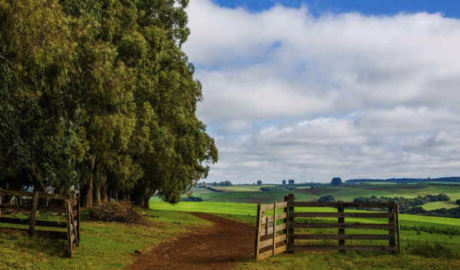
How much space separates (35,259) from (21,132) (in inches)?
306

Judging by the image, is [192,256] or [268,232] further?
[192,256]

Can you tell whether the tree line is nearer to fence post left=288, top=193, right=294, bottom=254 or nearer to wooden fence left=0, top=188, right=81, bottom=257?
wooden fence left=0, top=188, right=81, bottom=257

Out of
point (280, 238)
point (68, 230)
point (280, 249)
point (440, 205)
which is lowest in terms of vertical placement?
point (440, 205)

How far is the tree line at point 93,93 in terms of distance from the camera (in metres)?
14.9

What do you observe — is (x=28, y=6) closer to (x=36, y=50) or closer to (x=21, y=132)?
(x=36, y=50)

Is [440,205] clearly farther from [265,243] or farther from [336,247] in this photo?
[265,243]

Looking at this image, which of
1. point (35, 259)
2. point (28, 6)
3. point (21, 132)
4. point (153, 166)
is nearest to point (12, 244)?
point (35, 259)

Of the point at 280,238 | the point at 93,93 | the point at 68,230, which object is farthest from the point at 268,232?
the point at 93,93

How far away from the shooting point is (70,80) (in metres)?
17.5

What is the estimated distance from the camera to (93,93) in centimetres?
1797

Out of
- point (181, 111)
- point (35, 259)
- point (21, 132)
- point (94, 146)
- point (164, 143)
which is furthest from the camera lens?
point (181, 111)

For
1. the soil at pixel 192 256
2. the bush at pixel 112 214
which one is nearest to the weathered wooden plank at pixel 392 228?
the soil at pixel 192 256

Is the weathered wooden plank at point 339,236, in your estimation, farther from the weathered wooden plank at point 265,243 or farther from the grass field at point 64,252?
the grass field at point 64,252

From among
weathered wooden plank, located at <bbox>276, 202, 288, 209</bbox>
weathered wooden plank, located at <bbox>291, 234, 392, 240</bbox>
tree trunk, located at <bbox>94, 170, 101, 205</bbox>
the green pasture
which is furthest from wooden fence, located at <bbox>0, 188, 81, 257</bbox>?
the green pasture
